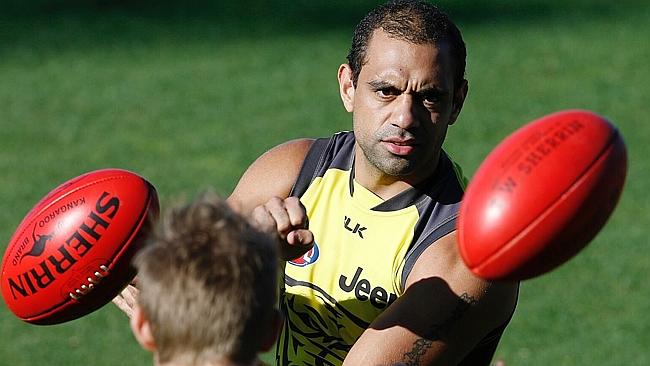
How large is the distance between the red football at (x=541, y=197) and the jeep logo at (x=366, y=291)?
2.78 ft

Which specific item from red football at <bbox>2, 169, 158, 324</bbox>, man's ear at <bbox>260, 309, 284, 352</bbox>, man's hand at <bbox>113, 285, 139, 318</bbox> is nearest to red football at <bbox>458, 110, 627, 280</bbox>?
man's ear at <bbox>260, 309, 284, 352</bbox>

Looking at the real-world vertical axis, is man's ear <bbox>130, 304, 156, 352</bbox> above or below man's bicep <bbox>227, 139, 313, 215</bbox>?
above

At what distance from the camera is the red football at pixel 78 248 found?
5363mm

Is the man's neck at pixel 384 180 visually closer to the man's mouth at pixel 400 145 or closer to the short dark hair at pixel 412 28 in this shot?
the man's mouth at pixel 400 145

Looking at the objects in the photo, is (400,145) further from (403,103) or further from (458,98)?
(458,98)

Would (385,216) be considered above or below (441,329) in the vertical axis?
above

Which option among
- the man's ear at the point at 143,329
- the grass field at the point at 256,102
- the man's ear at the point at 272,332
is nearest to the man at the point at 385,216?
the man's ear at the point at 272,332

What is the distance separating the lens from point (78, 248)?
5352 mm

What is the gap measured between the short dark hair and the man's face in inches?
1.3

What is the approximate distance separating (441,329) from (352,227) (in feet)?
2.18

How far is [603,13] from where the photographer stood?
1988cm

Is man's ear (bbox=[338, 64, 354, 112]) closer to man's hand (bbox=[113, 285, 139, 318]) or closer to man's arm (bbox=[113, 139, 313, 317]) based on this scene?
man's arm (bbox=[113, 139, 313, 317])

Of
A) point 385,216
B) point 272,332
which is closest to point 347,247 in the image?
point 385,216

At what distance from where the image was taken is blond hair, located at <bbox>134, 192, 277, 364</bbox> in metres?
3.79
